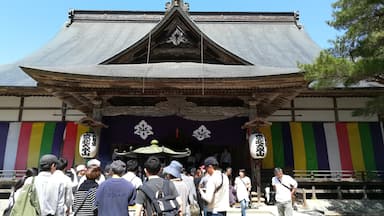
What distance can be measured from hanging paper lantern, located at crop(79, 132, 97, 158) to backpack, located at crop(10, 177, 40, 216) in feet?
16.2

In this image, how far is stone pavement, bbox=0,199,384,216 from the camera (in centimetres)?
775

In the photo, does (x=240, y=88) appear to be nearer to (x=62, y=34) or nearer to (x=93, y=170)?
(x=93, y=170)

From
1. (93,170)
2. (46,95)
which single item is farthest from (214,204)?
(46,95)

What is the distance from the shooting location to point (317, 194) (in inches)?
363

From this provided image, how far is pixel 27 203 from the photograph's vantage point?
10.1 ft

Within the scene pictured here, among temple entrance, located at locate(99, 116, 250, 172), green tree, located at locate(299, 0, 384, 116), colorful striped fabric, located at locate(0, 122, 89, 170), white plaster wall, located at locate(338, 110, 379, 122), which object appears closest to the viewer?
green tree, located at locate(299, 0, 384, 116)

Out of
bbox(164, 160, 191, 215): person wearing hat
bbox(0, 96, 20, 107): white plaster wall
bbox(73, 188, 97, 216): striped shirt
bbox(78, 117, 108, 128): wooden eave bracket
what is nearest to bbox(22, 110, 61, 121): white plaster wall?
bbox(0, 96, 20, 107): white plaster wall

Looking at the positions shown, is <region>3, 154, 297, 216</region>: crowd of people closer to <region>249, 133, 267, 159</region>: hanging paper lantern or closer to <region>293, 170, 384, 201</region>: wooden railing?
<region>249, 133, 267, 159</region>: hanging paper lantern

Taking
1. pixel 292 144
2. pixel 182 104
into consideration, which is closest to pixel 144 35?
pixel 182 104

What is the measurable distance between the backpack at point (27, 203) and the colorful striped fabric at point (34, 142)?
7.30 metres

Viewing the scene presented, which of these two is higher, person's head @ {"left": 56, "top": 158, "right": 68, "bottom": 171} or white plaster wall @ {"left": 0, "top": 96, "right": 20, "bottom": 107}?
white plaster wall @ {"left": 0, "top": 96, "right": 20, "bottom": 107}

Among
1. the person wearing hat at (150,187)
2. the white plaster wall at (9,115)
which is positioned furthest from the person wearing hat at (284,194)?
the white plaster wall at (9,115)

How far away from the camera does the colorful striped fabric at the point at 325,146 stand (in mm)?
9945

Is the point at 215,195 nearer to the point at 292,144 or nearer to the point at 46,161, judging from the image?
the point at 46,161
